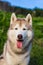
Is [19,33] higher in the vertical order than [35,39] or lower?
higher

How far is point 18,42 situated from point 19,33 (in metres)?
0.19

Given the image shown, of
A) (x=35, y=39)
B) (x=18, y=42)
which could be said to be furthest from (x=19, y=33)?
(x=35, y=39)

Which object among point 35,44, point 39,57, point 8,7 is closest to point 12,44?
point 39,57

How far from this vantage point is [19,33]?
738 centimetres

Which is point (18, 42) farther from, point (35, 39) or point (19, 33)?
point (35, 39)

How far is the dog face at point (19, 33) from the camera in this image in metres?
7.44

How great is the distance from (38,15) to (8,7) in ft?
5.27

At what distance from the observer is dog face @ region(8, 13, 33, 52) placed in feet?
24.4

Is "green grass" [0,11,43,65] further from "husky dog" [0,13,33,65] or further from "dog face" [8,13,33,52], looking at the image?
"dog face" [8,13,33,52]

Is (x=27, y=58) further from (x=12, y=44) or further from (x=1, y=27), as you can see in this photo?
(x=1, y=27)

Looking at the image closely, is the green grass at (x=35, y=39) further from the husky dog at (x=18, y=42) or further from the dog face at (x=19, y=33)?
the dog face at (x=19, y=33)

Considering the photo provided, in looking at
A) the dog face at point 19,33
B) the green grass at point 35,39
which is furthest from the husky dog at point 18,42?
the green grass at point 35,39

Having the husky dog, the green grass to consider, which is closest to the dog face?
the husky dog

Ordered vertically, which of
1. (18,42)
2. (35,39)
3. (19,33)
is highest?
(19,33)
